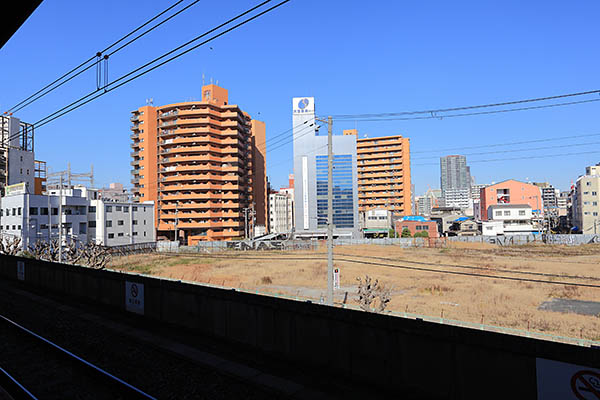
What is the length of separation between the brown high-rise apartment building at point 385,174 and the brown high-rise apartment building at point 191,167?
166 ft

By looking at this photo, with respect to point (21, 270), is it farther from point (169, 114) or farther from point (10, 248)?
point (169, 114)

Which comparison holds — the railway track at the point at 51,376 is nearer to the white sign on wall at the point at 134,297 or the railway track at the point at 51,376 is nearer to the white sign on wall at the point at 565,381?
the white sign on wall at the point at 134,297

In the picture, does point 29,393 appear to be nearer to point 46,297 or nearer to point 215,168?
point 46,297

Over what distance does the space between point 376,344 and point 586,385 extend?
146 inches

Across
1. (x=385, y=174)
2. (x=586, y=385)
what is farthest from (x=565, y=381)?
(x=385, y=174)

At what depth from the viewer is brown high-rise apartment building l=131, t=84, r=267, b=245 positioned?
294ft

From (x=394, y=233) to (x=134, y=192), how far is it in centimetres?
6862

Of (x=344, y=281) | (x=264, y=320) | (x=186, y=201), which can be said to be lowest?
(x=344, y=281)

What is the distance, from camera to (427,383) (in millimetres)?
7520

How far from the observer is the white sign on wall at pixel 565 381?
223 inches

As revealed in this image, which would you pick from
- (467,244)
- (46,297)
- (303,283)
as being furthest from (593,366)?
(467,244)

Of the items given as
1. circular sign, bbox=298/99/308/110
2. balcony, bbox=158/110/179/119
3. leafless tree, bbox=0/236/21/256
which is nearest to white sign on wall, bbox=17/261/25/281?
leafless tree, bbox=0/236/21/256

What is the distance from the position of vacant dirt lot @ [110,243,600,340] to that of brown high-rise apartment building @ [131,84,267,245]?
85.3 ft

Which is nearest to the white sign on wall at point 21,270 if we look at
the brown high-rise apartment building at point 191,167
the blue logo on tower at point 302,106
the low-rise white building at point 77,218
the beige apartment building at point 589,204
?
the low-rise white building at point 77,218
